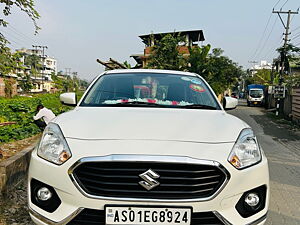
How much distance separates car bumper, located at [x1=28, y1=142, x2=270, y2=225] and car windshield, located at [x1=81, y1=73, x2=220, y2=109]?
Answer: 110cm

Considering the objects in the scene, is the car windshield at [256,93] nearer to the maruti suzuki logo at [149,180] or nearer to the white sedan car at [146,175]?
the white sedan car at [146,175]

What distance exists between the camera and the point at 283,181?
15.6 feet

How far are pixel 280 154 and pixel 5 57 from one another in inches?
238

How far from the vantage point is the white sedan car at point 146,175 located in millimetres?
1908

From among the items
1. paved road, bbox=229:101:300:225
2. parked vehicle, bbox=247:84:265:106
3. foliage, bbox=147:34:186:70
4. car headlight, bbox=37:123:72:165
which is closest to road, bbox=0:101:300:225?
paved road, bbox=229:101:300:225

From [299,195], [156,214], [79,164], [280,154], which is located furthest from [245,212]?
[280,154]

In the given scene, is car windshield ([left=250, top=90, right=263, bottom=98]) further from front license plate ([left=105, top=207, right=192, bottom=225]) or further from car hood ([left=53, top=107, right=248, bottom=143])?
front license plate ([left=105, top=207, right=192, bottom=225])

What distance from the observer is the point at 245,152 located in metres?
2.15

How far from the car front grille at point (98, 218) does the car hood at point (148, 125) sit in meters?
0.48

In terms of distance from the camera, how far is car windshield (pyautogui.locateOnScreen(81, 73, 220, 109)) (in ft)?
10.2

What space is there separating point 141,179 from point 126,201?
163mm

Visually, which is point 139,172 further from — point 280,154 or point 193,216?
point 280,154

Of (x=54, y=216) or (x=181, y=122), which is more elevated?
(x=181, y=122)

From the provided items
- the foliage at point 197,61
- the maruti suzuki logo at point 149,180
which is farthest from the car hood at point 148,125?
the foliage at point 197,61
